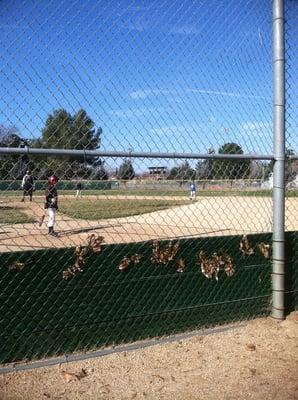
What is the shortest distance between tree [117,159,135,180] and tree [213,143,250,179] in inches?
38.5

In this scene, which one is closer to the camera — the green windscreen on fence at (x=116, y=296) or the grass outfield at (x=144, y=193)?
the green windscreen on fence at (x=116, y=296)

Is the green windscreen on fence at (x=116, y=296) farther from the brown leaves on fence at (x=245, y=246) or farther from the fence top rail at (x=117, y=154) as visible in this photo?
the fence top rail at (x=117, y=154)

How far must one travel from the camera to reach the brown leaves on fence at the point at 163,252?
3.86m

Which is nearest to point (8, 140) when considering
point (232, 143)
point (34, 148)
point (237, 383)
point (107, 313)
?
point (34, 148)

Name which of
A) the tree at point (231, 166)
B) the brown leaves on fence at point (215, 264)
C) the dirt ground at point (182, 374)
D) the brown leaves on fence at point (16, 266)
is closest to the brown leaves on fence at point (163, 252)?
the brown leaves on fence at point (215, 264)

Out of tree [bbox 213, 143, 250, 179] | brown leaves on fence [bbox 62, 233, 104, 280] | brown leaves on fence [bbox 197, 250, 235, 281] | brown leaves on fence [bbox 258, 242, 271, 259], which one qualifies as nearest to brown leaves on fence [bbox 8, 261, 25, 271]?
brown leaves on fence [bbox 62, 233, 104, 280]

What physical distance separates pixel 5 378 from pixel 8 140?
1712 mm

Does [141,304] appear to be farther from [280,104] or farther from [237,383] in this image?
[280,104]

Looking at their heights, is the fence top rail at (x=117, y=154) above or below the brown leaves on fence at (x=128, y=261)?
above

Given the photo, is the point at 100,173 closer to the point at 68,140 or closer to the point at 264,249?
the point at 68,140

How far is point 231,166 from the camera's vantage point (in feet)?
14.4

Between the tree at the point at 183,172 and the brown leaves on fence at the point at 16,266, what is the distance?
4.75ft

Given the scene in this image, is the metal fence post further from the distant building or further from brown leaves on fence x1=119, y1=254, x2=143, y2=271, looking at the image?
brown leaves on fence x1=119, y1=254, x2=143, y2=271

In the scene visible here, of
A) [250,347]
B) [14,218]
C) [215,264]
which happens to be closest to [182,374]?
[250,347]
